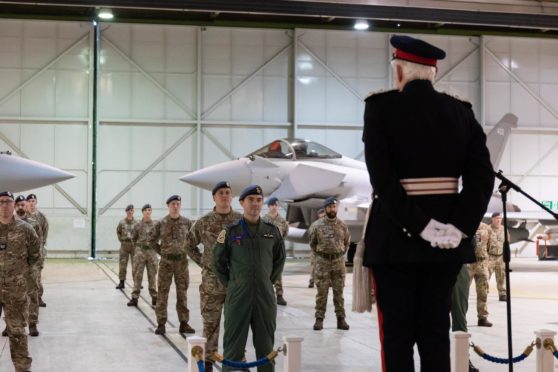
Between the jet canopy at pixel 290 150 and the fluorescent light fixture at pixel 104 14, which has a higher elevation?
the fluorescent light fixture at pixel 104 14

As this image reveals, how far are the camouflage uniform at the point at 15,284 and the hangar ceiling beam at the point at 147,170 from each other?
57.2ft

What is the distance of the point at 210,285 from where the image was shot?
23.2ft

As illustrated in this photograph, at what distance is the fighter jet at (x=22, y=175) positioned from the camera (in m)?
8.81

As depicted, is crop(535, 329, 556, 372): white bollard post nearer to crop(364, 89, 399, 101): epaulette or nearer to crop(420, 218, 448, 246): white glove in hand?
crop(420, 218, 448, 246): white glove in hand

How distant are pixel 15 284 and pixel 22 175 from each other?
2.48 meters

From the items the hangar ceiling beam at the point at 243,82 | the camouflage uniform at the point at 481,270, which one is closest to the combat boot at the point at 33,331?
the camouflage uniform at the point at 481,270

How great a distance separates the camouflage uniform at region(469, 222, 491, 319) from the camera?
33.6ft

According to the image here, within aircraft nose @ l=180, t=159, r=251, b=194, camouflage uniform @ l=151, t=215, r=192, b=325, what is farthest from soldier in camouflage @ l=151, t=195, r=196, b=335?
aircraft nose @ l=180, t=159, r=251, b=194

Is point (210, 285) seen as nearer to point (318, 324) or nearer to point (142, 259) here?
point (318, 324)

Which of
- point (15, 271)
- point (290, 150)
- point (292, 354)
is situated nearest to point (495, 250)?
point (290, 150)

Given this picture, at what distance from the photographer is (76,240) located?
24.0m

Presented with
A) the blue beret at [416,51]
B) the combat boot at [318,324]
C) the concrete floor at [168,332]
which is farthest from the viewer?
the combat boot at [318,324]

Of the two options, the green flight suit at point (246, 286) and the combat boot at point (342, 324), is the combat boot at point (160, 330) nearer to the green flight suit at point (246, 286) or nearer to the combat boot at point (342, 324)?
the combat boot at point (342, 324)

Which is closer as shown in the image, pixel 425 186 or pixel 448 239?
pixel 448 239
